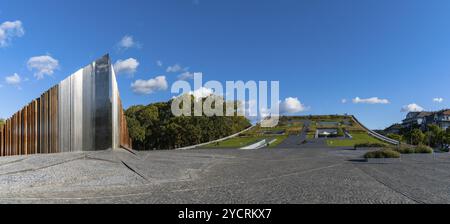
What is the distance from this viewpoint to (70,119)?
1577cm

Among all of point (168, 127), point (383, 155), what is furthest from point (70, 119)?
point (168, 127)

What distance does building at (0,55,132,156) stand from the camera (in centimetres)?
1534

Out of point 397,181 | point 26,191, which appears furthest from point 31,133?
point 397,181

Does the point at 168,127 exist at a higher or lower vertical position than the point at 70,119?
lower

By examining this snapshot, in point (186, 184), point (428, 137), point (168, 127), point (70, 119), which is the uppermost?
point (70, 119)

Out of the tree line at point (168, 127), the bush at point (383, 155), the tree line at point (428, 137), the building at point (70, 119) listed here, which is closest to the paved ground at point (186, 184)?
the building at point (70, 119)

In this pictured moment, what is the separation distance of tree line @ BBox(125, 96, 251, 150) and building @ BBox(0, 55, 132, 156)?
3159 centimetres

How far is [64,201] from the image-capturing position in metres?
7.90

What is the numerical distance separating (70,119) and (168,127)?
33.3 m

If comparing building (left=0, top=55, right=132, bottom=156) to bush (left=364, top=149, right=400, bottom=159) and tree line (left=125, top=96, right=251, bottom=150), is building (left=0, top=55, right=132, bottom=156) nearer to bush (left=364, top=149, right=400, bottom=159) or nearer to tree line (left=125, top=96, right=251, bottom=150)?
bush (left=364, top=149, right=400, bottom=159)

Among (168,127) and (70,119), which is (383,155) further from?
(168,127)

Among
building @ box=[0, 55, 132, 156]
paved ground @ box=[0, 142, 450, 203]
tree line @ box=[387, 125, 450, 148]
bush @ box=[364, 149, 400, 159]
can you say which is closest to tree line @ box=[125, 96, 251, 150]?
tree line @ box=[387, 125, 450, 148]

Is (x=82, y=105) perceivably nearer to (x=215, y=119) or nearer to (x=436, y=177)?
(x=436, y=177)
